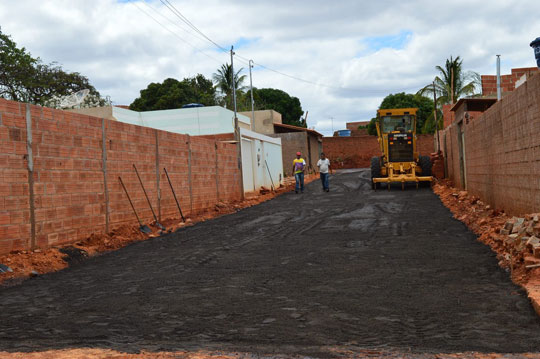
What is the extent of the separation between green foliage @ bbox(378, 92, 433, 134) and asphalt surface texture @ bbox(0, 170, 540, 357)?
49.9 meters

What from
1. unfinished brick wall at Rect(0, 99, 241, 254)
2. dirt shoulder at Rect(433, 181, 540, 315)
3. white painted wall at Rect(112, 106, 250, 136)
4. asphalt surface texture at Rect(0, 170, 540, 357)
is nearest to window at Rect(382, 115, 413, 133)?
unfinished brick wall at Rect(0, 99, 241, 254)

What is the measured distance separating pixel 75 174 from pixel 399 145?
15.7 metres

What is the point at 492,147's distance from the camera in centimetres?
1129

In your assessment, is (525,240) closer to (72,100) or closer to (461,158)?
(461,158)

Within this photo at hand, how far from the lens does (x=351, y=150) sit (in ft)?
180

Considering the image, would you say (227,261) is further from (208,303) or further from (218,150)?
(218,150)

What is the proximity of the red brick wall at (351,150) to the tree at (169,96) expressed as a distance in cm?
1296

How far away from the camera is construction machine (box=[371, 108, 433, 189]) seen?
22.6m

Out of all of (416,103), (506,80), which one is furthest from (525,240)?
(416,103)

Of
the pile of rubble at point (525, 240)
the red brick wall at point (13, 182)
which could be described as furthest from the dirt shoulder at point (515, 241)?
the red brick wall at point (13, 182)

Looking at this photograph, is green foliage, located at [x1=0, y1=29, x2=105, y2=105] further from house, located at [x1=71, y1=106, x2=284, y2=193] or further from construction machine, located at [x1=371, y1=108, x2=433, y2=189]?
construction machine, located at [x1=371, y1=108, x2=433, y2=189]

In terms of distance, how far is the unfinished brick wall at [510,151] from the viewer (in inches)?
315

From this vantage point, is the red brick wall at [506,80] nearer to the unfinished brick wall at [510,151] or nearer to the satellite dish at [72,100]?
the unfinished brick wall at [510,151]

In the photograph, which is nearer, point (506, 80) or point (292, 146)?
point (506, 80)
